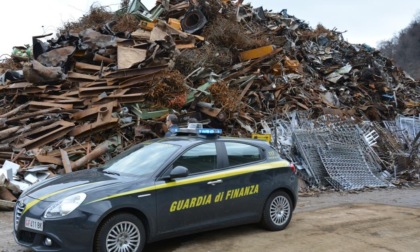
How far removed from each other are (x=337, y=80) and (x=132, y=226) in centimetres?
1479

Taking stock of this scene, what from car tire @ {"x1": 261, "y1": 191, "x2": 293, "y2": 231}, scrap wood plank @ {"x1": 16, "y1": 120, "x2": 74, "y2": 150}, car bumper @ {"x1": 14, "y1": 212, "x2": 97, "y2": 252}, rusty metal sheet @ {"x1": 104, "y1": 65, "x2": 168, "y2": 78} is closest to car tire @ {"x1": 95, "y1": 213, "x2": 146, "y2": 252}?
car bumper @ {"x1": 14, "y1": 212, "x2": 97, "y2": 252}

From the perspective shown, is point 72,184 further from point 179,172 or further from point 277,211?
point 277,211

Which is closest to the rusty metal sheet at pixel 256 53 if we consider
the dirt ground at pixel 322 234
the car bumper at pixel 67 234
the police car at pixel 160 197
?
the dirt ground at pixel 322 234

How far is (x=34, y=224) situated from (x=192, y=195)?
6.40 ft

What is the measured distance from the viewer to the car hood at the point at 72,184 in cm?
506

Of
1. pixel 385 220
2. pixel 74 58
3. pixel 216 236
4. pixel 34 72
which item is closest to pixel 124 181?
pixel 216 236

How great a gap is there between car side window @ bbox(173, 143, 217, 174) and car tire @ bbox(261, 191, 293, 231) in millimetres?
1195

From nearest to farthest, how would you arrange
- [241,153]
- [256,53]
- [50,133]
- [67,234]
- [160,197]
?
1. [67,234]
2. [160,197]
3. [241,153]
4. [50,133]
5. [256,53]

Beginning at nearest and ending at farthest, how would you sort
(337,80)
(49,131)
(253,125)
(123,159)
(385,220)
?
(123,159) → (385,220) → (49,131) → (253,125) → (337,80)

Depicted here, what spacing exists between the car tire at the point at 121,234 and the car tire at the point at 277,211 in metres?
2.19

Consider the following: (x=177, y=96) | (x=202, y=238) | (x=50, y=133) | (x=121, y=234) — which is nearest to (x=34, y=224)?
(x=121, y=234)

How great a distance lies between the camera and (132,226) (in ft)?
17.0

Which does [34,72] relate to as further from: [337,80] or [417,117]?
[417,117]

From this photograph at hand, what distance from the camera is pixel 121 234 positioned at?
5.08m
